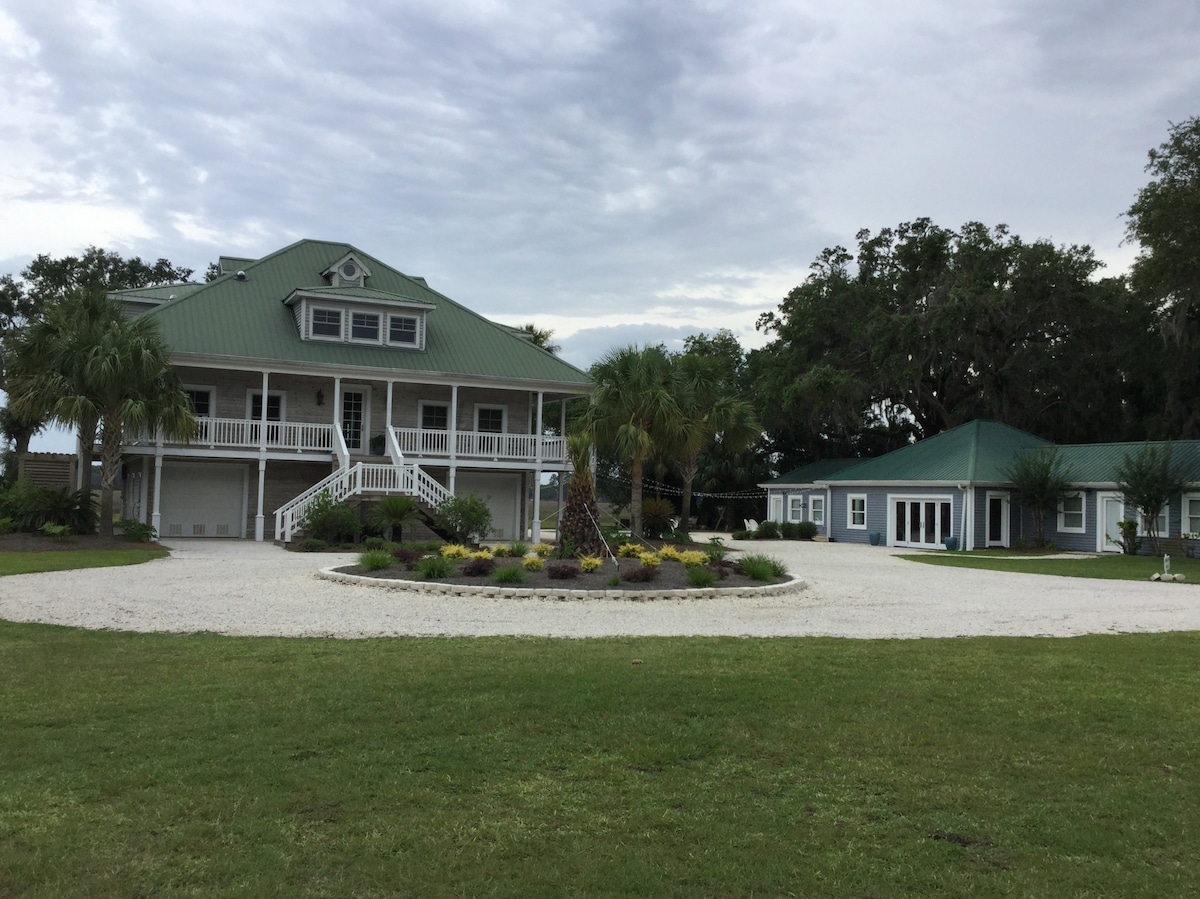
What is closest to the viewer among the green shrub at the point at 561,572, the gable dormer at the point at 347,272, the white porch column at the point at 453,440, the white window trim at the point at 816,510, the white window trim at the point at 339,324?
the green shrub at the point at 561,572

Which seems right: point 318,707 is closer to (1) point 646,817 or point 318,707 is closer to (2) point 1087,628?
(1) point 646,817

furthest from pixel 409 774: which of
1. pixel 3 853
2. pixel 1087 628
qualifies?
pixel 1087 628

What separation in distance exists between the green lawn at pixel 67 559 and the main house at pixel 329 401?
17.6ft

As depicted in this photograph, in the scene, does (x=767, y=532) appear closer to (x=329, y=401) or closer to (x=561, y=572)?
(x=329, y=401)

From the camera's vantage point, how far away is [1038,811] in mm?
5086

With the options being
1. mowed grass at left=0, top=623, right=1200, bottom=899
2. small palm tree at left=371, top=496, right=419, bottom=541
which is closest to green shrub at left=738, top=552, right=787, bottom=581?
mowed grass at left=0, top=623, right=1200, bottom=899

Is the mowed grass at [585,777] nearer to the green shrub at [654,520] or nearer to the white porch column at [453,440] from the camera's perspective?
the white porch column at [453,440]

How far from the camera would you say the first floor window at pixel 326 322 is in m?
30.2

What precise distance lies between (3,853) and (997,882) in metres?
4.09

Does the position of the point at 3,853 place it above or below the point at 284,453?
below

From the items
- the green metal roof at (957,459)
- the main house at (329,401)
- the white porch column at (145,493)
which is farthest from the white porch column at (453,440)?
the green metal roof at (957,459)

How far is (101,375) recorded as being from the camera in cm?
2283

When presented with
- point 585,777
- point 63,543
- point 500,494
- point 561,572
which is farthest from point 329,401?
point 585,777

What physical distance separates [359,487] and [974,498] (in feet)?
65.4
